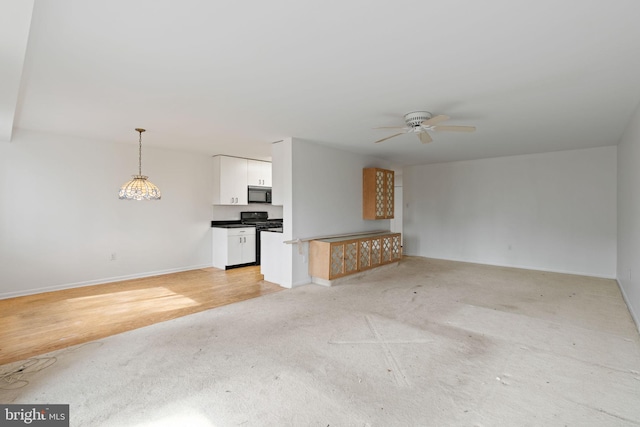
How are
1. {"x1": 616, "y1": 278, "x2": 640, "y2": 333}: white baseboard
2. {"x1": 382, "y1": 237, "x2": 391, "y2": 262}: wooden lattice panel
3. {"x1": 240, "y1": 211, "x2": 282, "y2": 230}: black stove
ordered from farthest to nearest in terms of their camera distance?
{"x1": 240, "y1": 211, "x2": 282, "y2": 230}: black stove, {"x1": 382, "y1": 237, "x2": 391, "y2": 262}: wooden lattice panel, {"x1": 616, "y1": 278, "x2": 640, "y2": 333}: white baseboard

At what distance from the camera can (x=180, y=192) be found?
19.4 feet

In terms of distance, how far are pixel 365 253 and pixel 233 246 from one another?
106 inches

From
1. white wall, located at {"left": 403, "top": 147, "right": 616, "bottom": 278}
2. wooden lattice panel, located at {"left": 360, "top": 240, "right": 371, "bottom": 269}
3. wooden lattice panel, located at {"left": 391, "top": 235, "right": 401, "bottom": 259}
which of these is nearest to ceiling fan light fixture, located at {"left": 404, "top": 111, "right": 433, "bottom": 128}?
wooden lattice panel, located at {"left": 360, "top": 240, "right": 371, "bottom": 269}

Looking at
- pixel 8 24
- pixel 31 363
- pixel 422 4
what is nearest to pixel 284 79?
pixel 422 4

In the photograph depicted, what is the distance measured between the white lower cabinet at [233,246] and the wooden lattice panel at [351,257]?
7.73ft

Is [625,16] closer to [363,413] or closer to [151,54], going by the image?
[363,413]

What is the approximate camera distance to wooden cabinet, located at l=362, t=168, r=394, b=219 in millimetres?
6133

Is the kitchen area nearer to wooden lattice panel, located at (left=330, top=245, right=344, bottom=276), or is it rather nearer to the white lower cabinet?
the white lower cabinet

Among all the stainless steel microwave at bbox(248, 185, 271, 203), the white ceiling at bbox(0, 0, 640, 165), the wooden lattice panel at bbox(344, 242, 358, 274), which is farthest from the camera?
the stainless steel microwave at bbox(248, 185, 271, 203)

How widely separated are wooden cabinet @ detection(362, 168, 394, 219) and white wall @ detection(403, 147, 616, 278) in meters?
1.76

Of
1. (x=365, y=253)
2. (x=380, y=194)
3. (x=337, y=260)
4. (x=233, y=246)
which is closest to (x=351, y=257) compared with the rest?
(x=337, y=260)

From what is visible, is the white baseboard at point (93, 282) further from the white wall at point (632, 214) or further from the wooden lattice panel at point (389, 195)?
the white wall at point (632, 214)

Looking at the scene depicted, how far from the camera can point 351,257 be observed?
5.20 meters

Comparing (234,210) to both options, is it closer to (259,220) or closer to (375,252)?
(259,220)
